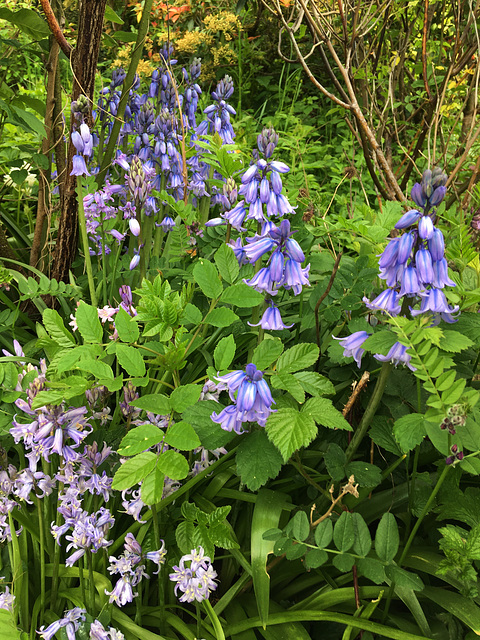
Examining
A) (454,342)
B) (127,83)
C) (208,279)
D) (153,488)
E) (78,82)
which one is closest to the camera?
(153,488)

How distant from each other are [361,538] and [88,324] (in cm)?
82

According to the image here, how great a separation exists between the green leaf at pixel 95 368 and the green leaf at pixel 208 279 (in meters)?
0.32

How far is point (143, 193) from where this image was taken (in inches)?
69.7

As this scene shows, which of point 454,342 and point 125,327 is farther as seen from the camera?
point 125,327

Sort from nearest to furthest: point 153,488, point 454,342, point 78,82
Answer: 1. point 153,488
2. point 454,342
3. point 78,82

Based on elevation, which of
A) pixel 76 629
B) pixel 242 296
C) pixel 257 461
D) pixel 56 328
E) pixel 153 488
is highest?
pixel 242 296

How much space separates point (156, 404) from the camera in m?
1.17

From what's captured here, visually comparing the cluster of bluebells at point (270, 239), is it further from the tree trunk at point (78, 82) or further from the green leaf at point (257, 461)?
the tree trunk at point (78, 82)

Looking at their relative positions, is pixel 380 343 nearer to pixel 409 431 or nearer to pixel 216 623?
pixel 409 431

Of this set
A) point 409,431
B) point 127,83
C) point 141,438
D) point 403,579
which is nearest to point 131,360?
point 141,438

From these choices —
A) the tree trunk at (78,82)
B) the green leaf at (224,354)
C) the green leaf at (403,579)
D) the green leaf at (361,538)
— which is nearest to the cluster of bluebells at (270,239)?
the green leaf at (224,354)

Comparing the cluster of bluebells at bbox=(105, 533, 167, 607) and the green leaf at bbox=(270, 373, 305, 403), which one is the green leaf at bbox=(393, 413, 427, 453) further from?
the cluster of bluebells at bbox=(105, 533, 167, 607)

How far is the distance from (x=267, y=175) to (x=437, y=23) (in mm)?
3954

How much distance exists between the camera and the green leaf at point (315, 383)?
1.21 metres
